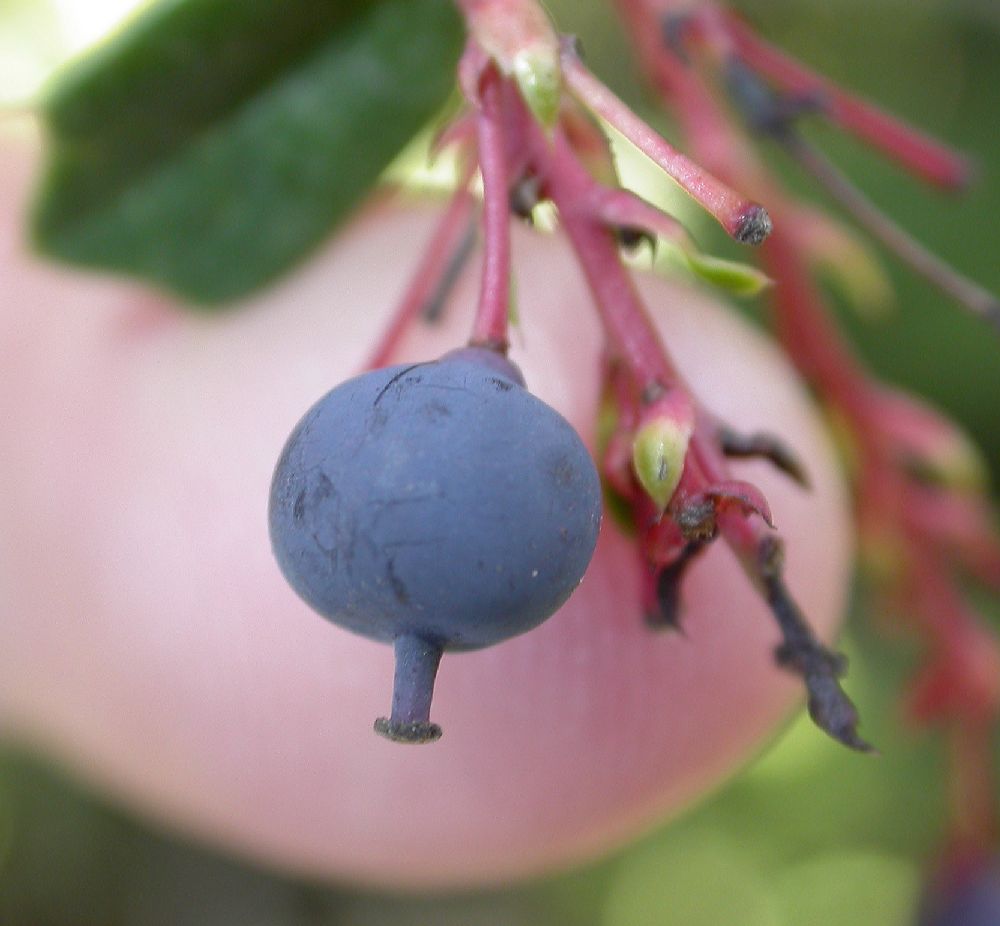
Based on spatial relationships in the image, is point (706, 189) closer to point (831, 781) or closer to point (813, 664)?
point (813, 664)

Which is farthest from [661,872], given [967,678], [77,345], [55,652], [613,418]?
[613,418]

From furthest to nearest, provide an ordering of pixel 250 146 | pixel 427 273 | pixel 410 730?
pixel 250 146 → pixel 427 273 → pixel 410 730

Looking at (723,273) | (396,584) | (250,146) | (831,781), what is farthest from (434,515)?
(831,781)

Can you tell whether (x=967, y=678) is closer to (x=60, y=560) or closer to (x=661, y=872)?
(x=60, y=560)

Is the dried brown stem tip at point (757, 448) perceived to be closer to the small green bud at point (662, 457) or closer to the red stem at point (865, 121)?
the small green bud at point (662, 457)

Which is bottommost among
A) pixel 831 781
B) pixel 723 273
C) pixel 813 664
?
pixel 831 781

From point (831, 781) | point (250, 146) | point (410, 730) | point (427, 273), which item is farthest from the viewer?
point (831, 781)

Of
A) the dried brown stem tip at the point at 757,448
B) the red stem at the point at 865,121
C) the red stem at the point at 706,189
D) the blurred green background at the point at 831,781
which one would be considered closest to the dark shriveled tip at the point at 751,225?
the red stem at the point at 706,189

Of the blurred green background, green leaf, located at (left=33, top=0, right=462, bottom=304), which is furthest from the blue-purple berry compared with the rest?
the blurred green background
